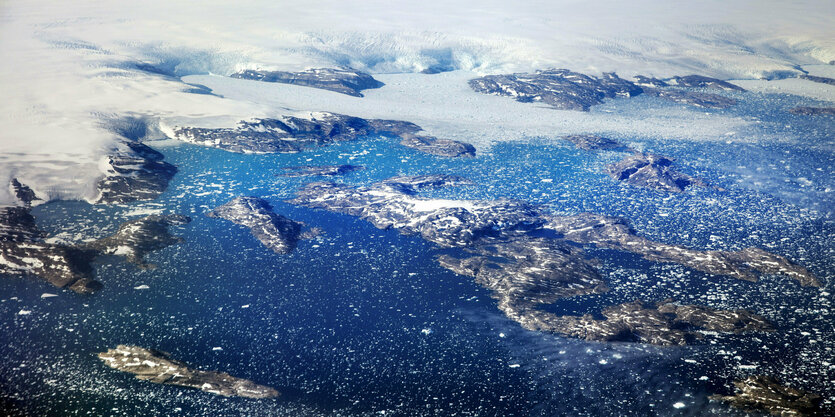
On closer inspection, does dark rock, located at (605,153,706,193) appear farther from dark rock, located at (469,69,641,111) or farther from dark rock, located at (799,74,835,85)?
dark rock, located at (799,74,835,85)

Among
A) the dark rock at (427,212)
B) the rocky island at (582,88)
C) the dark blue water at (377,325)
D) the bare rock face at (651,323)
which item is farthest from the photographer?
the rocky island at (582,88)

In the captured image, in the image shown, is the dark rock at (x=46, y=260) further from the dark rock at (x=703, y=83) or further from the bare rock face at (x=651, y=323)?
the dark rock at (x=703, y=83)

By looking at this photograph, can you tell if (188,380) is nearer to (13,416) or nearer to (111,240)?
(13,416)

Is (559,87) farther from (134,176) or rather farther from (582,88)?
(134,176)

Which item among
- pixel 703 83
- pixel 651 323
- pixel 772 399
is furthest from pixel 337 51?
pixel 772 399

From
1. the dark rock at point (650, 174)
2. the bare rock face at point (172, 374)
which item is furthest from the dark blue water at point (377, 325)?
the dark rock at point (650, 174)

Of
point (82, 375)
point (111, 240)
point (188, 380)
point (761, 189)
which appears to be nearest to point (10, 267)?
point (111, 240)
